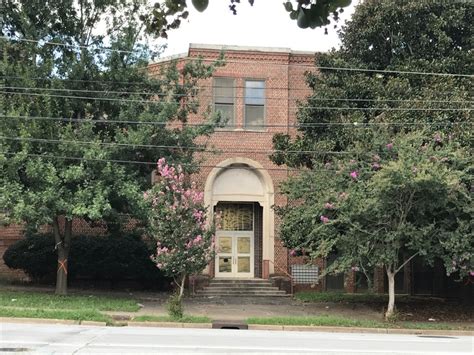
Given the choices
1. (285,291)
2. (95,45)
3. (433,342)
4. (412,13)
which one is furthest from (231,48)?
(433,342)

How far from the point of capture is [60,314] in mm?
16375

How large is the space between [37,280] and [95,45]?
10.9 meters

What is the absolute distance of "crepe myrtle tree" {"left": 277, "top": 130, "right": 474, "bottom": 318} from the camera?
16781mm

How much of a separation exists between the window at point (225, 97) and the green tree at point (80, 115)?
4283 millimetres

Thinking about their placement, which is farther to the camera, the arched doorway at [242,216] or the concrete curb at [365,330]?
the arched doorway at [242,216]

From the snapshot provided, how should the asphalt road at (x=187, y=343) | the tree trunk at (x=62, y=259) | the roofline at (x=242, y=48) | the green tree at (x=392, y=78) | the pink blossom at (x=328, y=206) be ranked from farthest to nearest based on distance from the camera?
the roofline at (x=242, y=48), the tree trunk at (x=62, y=259), the green tree at (x=392, y=78), the pink blossom at (x=328, y=206), the asphalt road at (x=187, y=343)

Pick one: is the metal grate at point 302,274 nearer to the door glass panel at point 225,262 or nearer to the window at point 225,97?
the door glass panel at point 225,262

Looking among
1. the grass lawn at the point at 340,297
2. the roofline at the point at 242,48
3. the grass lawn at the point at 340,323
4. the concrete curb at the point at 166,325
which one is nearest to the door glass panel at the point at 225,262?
the grass lawn at the point at 340,297

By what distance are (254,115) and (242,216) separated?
16.1ft

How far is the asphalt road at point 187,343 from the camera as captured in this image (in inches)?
415

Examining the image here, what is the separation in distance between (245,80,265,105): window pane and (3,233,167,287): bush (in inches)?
318

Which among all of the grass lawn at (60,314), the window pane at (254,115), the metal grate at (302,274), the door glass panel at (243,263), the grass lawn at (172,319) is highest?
the window pane at (254,115)

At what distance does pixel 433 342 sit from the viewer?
1409 centimetres

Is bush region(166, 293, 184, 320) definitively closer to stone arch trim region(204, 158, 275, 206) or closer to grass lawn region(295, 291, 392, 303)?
grass lawn region(295, 291, 392, 303)
